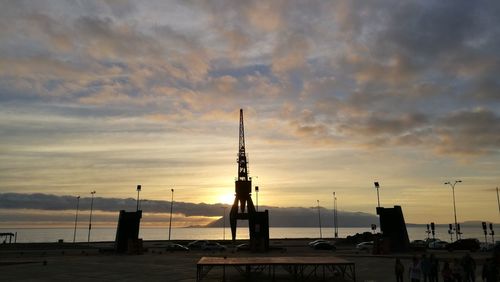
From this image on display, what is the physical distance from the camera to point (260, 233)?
64.1 m

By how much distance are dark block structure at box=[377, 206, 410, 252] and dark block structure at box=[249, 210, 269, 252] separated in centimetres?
1716

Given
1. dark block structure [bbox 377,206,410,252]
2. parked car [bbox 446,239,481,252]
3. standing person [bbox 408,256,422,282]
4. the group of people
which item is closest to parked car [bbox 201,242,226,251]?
dark block structure [bbox 377,206,410,252]

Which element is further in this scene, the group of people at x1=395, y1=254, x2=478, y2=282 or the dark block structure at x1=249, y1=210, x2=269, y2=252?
the dark block structure at x1=249, y1=210, x2=269, y2=252

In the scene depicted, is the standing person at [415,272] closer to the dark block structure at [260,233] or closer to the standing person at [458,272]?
the standing person at [458,272]

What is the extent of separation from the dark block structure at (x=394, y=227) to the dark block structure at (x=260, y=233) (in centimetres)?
1716

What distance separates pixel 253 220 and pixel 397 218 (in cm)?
2184

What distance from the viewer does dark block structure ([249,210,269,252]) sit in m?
63.2

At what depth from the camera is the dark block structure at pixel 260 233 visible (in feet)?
207

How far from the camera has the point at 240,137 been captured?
11450 cm

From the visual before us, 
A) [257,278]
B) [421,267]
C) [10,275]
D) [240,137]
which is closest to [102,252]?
[10,275]

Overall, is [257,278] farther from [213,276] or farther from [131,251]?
[131,251]

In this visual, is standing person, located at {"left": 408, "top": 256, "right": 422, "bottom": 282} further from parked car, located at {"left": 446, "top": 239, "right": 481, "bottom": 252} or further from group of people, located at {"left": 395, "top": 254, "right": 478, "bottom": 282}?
parked car, located at {"left": 446, "top": 239, "right": 481, "bottom": 252}

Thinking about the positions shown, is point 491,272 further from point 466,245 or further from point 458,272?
point 466,245

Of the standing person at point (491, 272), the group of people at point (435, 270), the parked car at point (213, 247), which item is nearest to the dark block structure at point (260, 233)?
the parked car at point (213, 247)
